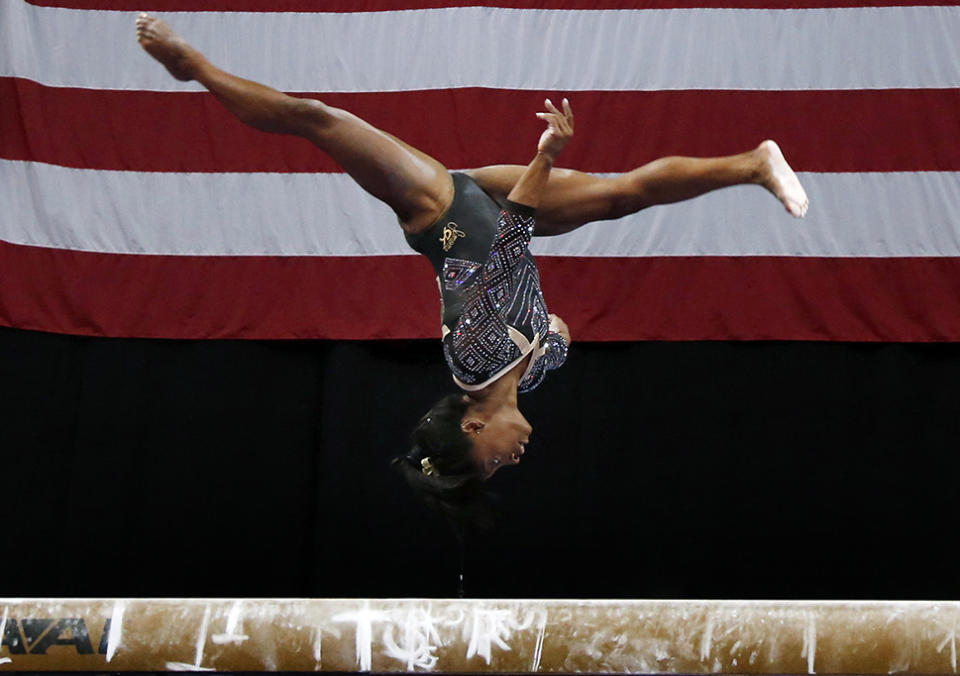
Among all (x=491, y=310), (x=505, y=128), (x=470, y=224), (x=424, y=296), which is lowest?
(x=491, y=310)

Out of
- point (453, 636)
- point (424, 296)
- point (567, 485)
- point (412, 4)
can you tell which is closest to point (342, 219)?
point (424, 296)

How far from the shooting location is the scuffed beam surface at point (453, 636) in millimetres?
2289

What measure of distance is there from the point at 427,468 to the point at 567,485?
4.72ft

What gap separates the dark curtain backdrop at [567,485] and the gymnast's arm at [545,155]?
180 centimetres

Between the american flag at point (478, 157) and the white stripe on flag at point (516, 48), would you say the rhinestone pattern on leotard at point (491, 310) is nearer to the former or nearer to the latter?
the american flag at point (478, 157)

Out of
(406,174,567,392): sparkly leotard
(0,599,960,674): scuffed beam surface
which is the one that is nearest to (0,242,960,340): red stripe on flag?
(406,174,567,392): sparkly leotard

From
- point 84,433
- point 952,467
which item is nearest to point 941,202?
point 952,467

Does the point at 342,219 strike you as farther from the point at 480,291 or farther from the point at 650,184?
the point at 650,184

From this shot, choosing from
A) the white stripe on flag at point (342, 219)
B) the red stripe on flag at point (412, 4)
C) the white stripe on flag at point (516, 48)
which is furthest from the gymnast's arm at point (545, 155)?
the red stripe on flag at point (412, 4)

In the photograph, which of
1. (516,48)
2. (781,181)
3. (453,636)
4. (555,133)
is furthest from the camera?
(516,48)

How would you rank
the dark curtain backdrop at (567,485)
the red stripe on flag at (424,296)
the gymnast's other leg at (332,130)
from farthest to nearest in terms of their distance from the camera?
the dark curtain backdrop at (567,485)
the red stripe on flag at (424,296)
the gymnast's other leg at (332,130)

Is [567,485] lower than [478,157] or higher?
lower

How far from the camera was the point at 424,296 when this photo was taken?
4.27 meters

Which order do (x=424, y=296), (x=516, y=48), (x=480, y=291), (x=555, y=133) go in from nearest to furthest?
(x=555, y=133) → (x=480, y=291) → (x=424, y=296) → (x=516, y=48)
